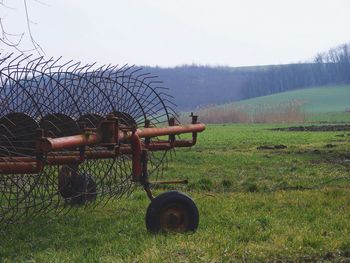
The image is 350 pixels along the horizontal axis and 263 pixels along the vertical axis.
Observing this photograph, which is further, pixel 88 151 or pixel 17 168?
pixel 88 151

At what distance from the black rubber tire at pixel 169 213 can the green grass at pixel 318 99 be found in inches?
3442

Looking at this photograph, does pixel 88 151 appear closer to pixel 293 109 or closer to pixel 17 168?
pixel 17 168

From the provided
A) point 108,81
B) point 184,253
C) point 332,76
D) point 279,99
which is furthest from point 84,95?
point 332,76

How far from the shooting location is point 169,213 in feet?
18.3

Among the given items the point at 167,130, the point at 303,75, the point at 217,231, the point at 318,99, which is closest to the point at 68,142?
the point at 167,130

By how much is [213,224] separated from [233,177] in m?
5.38

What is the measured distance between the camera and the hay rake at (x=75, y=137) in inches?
198

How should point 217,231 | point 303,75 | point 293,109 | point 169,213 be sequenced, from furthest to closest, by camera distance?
point 303,75 → point 293,109 → point 217,231 → point 169,213

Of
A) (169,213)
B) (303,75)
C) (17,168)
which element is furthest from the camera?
(303,75)

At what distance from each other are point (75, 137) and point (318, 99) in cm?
10391

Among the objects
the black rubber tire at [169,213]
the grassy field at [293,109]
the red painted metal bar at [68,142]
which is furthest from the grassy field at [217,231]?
the grassy field at [293,109]

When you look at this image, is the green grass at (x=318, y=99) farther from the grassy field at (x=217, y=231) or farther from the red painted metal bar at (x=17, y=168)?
the red painted metal bar at (x=17, y=168)

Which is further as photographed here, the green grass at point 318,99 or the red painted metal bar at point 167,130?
Result: the green grass at point 318,99

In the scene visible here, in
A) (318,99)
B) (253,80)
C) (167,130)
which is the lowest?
(167,130)
